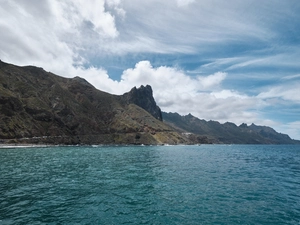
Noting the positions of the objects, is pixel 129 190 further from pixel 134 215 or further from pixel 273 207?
pixel 273 207

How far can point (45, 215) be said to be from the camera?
2139 centimetres

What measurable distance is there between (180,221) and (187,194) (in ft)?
34.2

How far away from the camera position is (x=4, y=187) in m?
32.6

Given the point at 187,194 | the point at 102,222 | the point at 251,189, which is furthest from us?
the point at 251,189

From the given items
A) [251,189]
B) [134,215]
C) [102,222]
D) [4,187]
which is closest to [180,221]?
[134,215]

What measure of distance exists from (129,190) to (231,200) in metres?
15.3

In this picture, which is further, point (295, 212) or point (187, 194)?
point (187, 194)

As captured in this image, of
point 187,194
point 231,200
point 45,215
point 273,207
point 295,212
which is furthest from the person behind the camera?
point 187,194

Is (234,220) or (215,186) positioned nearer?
(234,220)

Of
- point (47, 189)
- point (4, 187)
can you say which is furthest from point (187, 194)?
point (4, 187)

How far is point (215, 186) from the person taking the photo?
120 ft

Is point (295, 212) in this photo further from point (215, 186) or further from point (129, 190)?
point (129, 190)

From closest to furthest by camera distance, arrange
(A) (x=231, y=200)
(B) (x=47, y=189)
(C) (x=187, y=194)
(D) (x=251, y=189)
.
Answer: (A) (x=231, y=200) → (C) (x=187, y=194) → (B) (x=47, y=189) → (D) (x=251, y=189)

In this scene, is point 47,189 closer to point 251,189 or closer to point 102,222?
point 102,222
